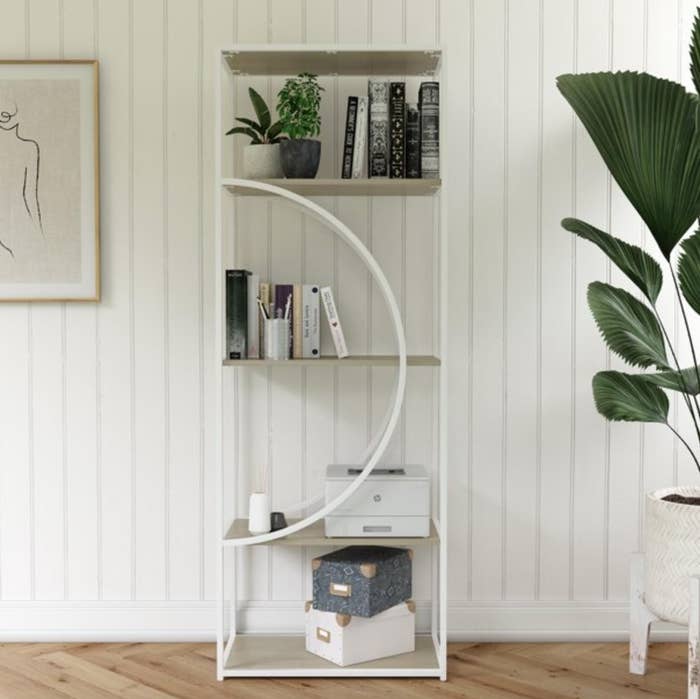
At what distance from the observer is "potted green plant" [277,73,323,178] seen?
269 centimetres

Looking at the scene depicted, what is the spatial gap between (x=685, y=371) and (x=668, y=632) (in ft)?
3.22

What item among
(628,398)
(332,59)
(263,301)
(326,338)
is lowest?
(628,398)

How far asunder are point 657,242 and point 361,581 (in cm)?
120

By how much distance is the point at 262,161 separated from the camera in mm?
2764

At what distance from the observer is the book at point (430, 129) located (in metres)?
2.71

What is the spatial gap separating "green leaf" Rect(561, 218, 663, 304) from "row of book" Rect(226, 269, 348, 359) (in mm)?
712

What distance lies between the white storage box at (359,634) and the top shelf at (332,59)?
155 centimetres

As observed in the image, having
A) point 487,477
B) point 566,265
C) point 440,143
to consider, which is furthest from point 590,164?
point 487,477


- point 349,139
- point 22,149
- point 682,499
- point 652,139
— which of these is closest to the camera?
point 652,139

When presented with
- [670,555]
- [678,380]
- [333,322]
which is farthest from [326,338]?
[670,555]

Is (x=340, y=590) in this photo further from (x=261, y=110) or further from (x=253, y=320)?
(x=261, y=110)

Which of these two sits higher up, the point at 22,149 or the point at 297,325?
the point at 22,149

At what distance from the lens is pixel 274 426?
10.0 feet

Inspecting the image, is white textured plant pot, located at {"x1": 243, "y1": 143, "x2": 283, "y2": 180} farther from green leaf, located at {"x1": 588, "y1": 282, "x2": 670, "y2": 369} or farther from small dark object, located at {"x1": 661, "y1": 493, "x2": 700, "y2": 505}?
small dark object, located at {"x1": 661, "y1": 493, "x2": 700, "y2": 505}
